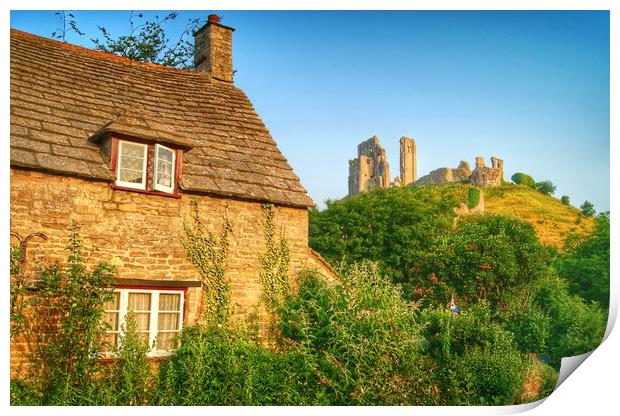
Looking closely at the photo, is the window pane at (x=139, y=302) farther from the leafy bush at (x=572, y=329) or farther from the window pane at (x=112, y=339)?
the leafy bush at (x=572, y=329)

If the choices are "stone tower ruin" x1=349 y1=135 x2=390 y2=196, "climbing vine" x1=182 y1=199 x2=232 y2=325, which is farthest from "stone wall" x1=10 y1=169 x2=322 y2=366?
"stone tower ruin" x1=349 y1=135 x2=390 y2=196

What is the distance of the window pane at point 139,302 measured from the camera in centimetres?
974

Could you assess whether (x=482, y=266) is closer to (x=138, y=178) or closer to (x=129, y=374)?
(x=138, y=178)

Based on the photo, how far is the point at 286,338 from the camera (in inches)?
427

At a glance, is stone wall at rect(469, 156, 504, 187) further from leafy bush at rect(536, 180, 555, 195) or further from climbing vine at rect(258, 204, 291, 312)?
climbing vine at rect(258, 204, 291, 312)

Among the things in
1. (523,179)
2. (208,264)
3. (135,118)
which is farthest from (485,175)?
(208,264)

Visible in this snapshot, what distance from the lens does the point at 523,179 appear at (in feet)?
234

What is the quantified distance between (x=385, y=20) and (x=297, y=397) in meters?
6.93

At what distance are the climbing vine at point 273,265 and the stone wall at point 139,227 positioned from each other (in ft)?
0.42

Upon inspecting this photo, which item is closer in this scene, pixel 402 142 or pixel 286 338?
pixel 286 338
